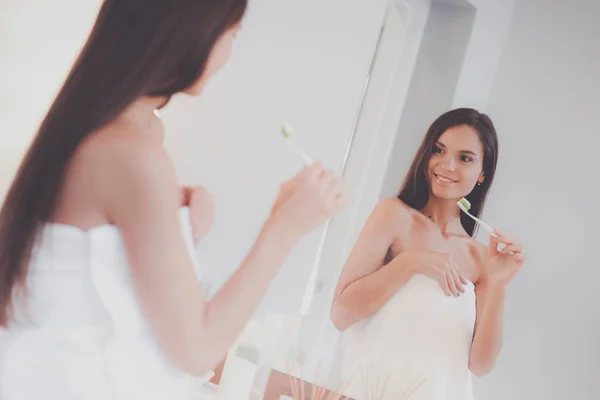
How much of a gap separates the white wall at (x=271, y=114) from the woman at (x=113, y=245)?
1.59 feet

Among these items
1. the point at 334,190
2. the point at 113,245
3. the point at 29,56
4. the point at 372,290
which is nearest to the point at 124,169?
the point at 113,245

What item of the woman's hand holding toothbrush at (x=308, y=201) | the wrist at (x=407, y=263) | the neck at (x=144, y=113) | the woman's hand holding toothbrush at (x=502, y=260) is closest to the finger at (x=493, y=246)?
the woman's hand holding toothbrush at (x=502, y=260)

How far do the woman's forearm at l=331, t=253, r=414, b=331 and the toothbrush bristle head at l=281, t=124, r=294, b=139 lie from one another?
0.25 m

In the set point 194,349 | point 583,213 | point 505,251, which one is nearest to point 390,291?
point 505,251

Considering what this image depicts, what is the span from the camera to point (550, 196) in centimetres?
88

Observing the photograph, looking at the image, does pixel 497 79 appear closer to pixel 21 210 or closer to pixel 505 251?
pixel 505 251

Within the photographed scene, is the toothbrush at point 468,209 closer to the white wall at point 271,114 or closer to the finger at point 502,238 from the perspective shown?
the finger at point 502,238

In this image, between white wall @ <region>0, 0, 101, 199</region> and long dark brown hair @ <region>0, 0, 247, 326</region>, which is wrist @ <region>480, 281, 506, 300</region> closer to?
long dark brown hair @ <region>0, 0, 247, 326</region>

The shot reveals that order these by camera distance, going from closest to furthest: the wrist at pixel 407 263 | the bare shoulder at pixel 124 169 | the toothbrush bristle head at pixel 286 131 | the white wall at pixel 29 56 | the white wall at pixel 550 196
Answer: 1. the bare shoulder at pixel 124 169
2. the white wall at pixel 550 196
3. the wrist at pixel 407 263
4. the toothbrush bristle head at pixel 286 131
5. the white wall at pixel 29 56

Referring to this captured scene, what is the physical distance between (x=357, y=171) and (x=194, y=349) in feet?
1.78

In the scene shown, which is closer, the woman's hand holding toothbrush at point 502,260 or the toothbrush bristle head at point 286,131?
the woman's hand holding toothbrush at point 502,260

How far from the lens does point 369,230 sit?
0.98m

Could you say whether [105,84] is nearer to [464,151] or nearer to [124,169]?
[124,169]

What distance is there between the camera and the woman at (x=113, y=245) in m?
0.50
